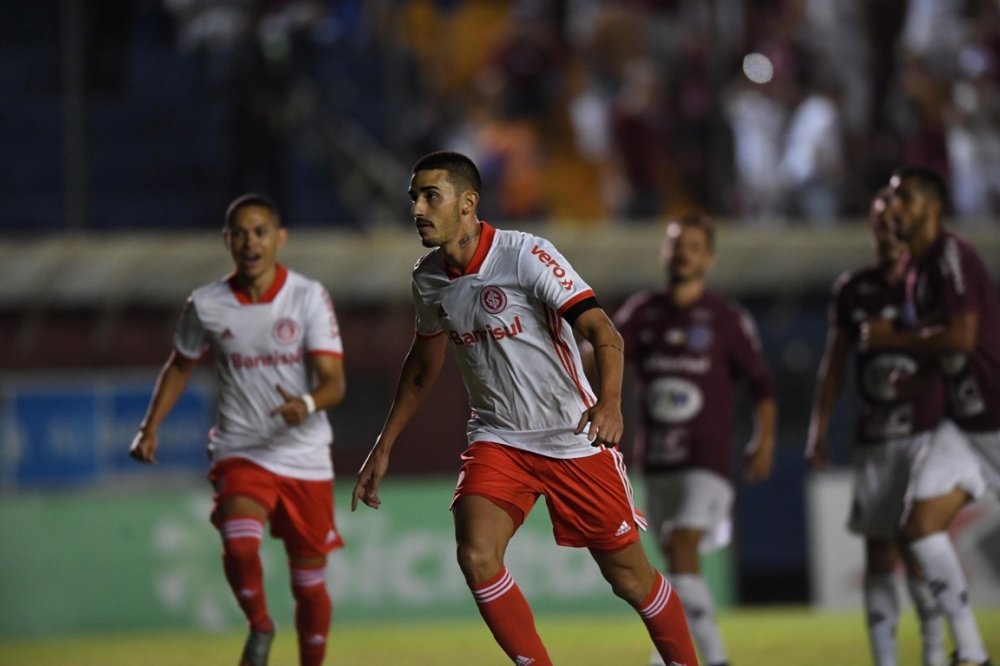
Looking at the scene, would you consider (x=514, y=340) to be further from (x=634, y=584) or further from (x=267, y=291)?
(x=267, y=291)

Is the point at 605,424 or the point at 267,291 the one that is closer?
the point at 605,424

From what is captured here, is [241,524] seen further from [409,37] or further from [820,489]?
[409,37]

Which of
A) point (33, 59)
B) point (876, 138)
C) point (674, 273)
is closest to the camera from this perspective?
point (674, 273)

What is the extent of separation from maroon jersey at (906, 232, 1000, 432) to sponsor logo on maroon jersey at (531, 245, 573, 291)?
2.35 meters

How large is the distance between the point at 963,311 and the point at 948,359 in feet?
1.40

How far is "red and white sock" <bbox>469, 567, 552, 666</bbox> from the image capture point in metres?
6.70

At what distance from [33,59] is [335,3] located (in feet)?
10.2

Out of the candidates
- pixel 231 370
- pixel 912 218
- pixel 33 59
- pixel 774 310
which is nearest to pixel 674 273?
pixel 912 218

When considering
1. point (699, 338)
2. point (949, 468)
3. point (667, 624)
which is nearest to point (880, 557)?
point (949, 468)

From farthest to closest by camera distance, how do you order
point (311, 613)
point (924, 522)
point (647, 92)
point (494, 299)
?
point (647, 92) → point (311, 613) → point (924, 522) → point (494, 299)

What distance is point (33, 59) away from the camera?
55.6 feet

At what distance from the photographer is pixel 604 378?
21.0 feet

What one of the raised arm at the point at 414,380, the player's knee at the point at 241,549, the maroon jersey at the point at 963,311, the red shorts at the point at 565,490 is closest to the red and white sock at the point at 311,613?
the player's knee at the point at 241,549

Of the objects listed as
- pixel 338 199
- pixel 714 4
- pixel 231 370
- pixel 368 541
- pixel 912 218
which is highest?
pixel 714 4
